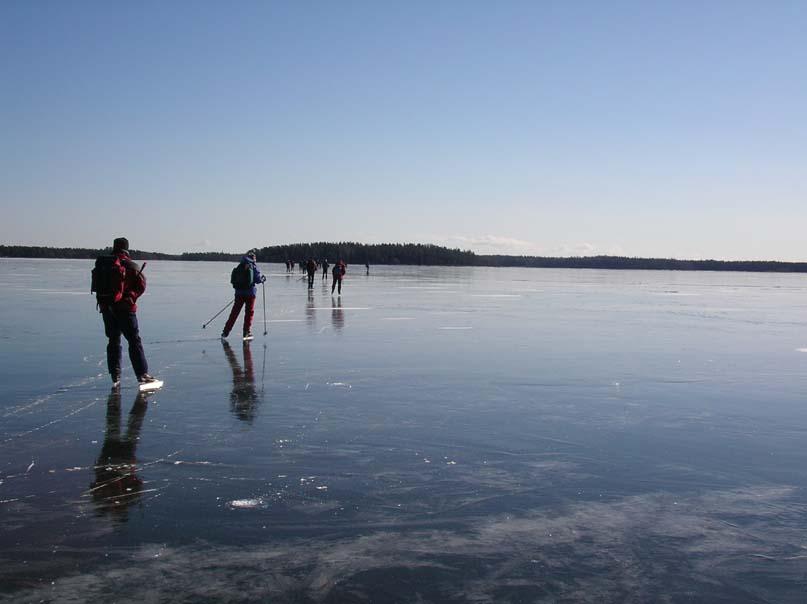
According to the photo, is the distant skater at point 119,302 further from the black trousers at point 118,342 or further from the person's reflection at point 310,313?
the person's reflection at point 310,313

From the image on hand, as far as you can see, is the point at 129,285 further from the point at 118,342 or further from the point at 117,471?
the point at 117,471

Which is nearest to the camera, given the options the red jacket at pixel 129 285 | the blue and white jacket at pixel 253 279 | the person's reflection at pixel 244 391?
the person's reflection at pixel 244 391

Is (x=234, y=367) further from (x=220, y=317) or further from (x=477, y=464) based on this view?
(x=220, y=317)

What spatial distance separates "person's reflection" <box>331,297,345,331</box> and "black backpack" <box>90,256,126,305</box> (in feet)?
22.3

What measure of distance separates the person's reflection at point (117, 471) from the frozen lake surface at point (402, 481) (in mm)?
23

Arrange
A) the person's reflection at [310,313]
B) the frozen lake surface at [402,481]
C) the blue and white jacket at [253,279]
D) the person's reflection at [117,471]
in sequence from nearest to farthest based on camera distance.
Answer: the frozen lake surface at [402,481], the person's reflection at [117,471], the blue and white jacket at [253,279], the person's reflection at [310,313]

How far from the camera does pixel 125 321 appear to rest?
7832mm

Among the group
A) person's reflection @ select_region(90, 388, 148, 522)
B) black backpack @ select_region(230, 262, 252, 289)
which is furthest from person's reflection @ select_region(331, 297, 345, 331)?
person's reflection @ select_region(90, 388, 148, 522)

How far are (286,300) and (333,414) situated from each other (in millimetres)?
18015

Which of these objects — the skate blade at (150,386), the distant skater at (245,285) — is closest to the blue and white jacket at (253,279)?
the distant skater at (245,285)

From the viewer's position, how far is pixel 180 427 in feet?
19.3

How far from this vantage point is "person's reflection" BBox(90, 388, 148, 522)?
401 cm

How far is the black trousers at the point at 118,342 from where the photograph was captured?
7.67 metres

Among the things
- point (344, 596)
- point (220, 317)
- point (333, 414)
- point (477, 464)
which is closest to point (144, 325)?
point (220, 317)
